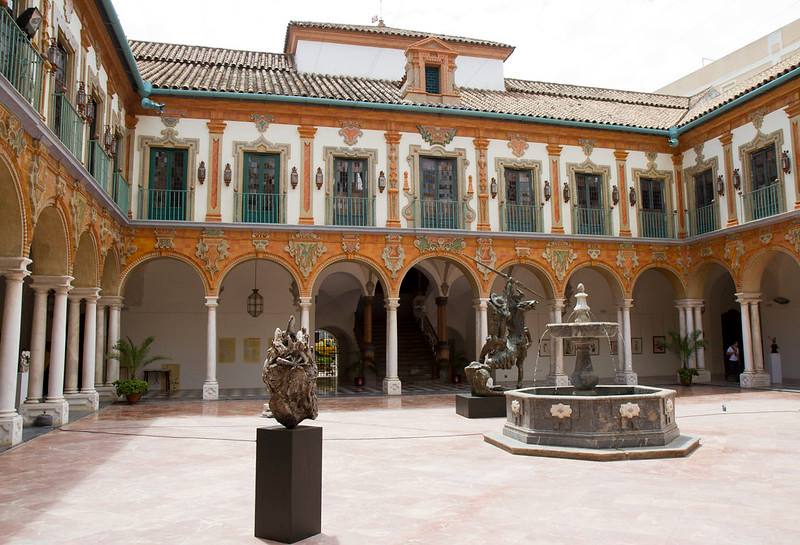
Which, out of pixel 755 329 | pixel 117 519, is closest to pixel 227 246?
pixel 117 519

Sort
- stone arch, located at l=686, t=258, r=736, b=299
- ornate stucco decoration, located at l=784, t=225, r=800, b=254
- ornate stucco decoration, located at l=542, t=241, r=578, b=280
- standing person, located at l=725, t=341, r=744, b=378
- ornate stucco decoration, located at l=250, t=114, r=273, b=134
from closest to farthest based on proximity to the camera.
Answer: ornate stucco decoration, located at l=784, t=225, r=800, b=254 < ornate stucco decoration, located at l=250, t=114, r=273, b=134 < ornate stucco decoration, located at l=542, t=241, r=578, b=280 < stone arch, located at l=686, t=258, r=736, b=299 < standing person, located at l=725, t=341, r=744, b=378

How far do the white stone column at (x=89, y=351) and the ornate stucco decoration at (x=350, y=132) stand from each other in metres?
7.59

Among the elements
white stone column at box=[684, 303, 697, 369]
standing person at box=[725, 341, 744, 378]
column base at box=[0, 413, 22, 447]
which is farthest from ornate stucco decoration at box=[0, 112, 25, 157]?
standing person at box=[725, 341, 744, 378]

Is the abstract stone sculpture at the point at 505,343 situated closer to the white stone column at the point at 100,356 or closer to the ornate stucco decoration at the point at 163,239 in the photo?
the ornate stucco decoration at the point at 163,239

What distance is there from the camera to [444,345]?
70.6ft

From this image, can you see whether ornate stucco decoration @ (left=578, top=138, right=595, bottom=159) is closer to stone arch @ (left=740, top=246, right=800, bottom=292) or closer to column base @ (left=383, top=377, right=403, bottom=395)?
stone arch @ (left=740, top=246, right=800, bottom=292)

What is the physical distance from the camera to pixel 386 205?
59.2 ft

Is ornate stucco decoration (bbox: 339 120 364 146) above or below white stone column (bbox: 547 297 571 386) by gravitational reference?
above

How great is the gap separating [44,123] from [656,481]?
9.03 meters

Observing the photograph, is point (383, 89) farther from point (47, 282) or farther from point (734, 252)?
point (47, 282)

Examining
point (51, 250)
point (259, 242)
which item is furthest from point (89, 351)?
point (259, 242)

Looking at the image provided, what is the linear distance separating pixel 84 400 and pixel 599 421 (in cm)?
1068

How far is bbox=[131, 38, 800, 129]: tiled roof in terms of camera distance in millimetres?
18031

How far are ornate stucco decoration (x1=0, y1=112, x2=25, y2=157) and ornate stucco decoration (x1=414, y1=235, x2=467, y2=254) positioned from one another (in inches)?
430
